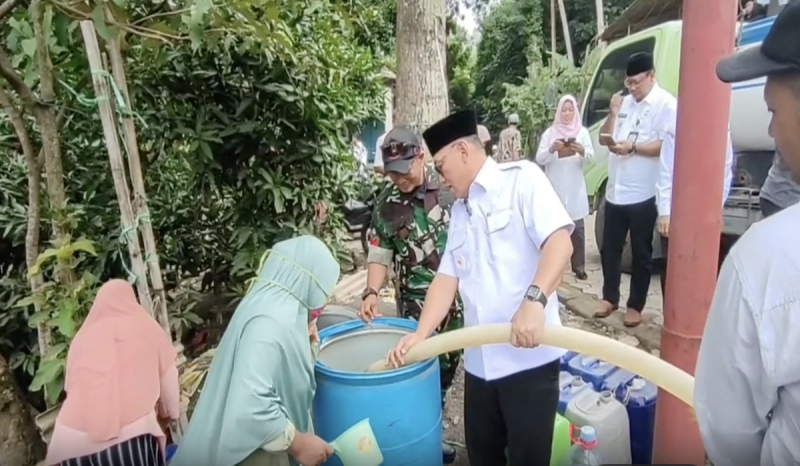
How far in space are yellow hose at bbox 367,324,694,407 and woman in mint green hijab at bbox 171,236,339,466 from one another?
43 cm

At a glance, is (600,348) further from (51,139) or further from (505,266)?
(51,139)

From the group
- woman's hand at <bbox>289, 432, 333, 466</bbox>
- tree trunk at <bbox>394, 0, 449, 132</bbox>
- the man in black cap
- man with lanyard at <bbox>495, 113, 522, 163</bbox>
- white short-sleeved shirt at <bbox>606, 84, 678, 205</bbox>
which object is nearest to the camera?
the man in black cap

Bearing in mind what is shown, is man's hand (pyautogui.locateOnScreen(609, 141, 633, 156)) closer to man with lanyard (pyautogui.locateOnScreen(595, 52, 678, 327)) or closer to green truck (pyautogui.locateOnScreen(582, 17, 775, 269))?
man with lanyard (pyautogui.locateOnScreen(595, 52, 678, 327))

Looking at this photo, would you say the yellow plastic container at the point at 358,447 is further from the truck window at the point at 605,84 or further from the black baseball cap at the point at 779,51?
the truck window at the point at 605,84

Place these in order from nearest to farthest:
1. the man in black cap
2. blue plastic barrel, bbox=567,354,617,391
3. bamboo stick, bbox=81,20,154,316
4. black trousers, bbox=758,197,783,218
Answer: the man in black cap
bamboo stick, bbox=81,20,154,316
blue plastic barrel, bbox=567,354,617,391
black trousers, bbox=758,197,783,218

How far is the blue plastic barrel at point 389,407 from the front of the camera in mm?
1753

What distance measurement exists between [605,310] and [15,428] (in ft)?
11.1

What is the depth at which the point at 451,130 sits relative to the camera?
1.89 m

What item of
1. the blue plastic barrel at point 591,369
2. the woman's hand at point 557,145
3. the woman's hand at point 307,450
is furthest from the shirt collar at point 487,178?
the woman's hand at point 557,145

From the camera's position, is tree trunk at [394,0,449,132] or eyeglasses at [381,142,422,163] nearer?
eyeglasses at [381,142,422,163]

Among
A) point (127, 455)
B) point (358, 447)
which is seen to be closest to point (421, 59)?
point (358, 447)

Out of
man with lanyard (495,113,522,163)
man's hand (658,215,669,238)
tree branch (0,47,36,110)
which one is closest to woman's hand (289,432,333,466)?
tree branch (0,47,36,110)

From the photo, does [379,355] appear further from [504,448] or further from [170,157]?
[170,157]

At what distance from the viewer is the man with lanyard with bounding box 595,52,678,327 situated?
3592 mm
